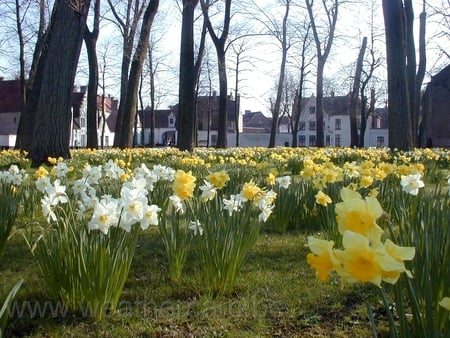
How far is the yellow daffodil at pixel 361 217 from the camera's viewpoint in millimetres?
1142

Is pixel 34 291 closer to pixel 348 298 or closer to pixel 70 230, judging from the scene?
pixel 70 230

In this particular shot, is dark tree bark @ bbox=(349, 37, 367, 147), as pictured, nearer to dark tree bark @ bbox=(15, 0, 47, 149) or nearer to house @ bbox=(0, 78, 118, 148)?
dark tree bark @ bbox=(15, 0, 47, 149)

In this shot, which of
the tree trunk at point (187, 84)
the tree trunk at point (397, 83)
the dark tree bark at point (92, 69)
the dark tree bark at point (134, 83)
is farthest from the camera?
the dark tree bark at point (92, 69)

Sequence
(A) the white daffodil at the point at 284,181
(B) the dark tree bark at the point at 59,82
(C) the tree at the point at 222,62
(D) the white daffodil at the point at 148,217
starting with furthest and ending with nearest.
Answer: (C) the tree at the point at 222,62 < (B) the dark tree bark at the point at 59,82 < (A) the white daffodil at the point at 284,181 < (D) the white daffodil at the point at 148,217

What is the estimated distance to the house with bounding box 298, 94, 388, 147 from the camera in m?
63.9

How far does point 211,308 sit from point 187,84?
41.4 ft

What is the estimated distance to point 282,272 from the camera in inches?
139

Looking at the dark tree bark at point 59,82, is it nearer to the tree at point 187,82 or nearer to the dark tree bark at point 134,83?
the tree at point 187,82

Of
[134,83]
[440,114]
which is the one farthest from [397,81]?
[440,114]

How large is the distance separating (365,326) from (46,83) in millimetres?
9117

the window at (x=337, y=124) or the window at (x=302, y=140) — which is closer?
the window at (x=337, y=124)

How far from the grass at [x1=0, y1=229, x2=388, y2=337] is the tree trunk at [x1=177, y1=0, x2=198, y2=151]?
11.5 m

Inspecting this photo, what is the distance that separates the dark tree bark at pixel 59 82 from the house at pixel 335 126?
5445 centimetres

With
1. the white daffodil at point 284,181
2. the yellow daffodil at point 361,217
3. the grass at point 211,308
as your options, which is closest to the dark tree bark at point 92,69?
the white daffodil at point 284,181
